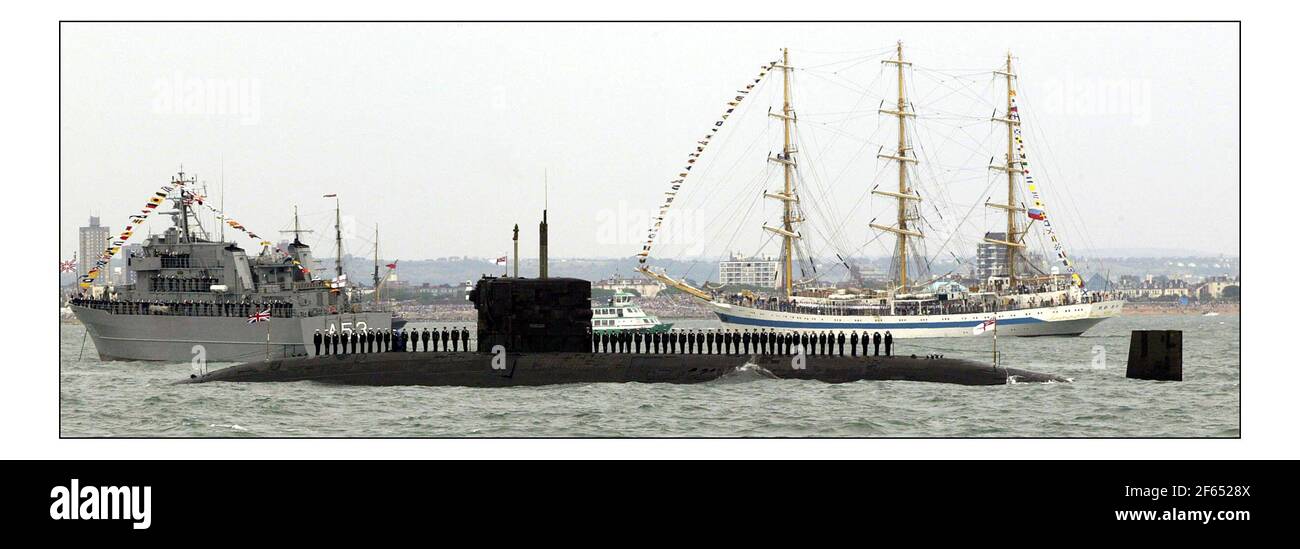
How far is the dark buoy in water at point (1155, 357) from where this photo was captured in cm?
2878

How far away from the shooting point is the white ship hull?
210 ft

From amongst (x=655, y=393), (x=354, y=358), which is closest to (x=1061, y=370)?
(x=655, y=393)

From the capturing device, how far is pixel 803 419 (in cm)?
2311

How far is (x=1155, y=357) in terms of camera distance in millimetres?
29484

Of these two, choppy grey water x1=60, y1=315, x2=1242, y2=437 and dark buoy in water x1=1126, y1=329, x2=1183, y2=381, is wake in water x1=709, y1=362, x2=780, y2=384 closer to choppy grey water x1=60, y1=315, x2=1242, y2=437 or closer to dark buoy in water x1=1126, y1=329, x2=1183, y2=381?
choppy grey water x1=60, y1=315, x2=1242, y2=437

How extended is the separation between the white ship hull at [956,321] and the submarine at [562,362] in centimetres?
3661

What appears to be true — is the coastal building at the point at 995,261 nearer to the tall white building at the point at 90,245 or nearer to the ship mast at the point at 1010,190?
the ship mast at the point at 1010,190

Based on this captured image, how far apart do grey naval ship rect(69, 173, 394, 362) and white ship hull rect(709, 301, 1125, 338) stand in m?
28.7

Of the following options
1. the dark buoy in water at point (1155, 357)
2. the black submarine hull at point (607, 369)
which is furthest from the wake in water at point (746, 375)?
the dark buoy in water at point (1155, 357)

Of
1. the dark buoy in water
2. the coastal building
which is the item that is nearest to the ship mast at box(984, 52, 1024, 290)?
the coastal building

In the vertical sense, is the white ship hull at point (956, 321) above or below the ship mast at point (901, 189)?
below

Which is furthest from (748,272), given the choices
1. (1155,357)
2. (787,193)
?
(1155,357)

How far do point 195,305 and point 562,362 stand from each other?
17444mm
